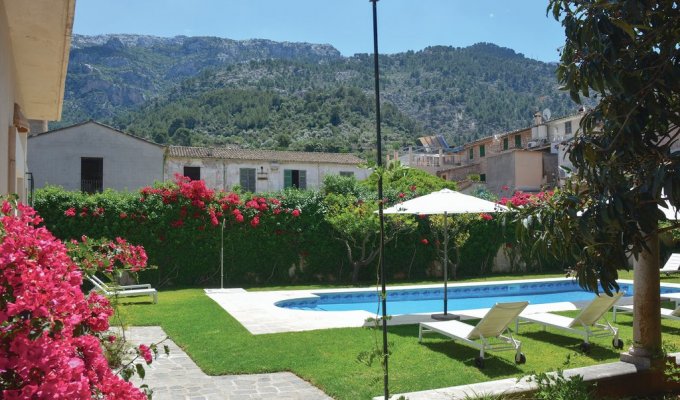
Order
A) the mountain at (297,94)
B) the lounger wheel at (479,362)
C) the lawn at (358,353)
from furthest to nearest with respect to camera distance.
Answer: the mountain at (297,94) → the lounger wheel at (479,362) → the lawn at (358,353)

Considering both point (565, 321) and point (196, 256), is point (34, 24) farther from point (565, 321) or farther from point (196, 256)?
point (196, 256)

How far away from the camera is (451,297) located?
53.4ft

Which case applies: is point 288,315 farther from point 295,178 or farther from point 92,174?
point 295,178

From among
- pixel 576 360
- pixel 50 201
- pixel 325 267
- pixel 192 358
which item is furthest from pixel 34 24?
pixel 325 267

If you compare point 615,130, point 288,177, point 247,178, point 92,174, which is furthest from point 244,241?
point 288,177

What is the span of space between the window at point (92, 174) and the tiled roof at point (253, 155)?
5679 millimetres

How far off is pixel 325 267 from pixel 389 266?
7.53 feet

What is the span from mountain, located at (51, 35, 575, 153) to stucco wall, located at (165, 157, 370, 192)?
2343cm

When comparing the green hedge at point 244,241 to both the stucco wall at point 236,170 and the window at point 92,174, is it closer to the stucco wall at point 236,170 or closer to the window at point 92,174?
the window at point 92,174

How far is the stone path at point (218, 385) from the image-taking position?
5.73 metres

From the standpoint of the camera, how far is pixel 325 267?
742 inches

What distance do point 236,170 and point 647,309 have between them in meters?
33.4

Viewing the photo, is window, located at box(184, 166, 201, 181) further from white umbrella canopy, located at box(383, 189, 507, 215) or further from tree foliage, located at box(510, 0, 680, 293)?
tree foliage, located at box(510, 0, 680, 293)

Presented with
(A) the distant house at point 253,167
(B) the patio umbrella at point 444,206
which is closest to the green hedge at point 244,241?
(B) the patio umbrella at point 444,206
